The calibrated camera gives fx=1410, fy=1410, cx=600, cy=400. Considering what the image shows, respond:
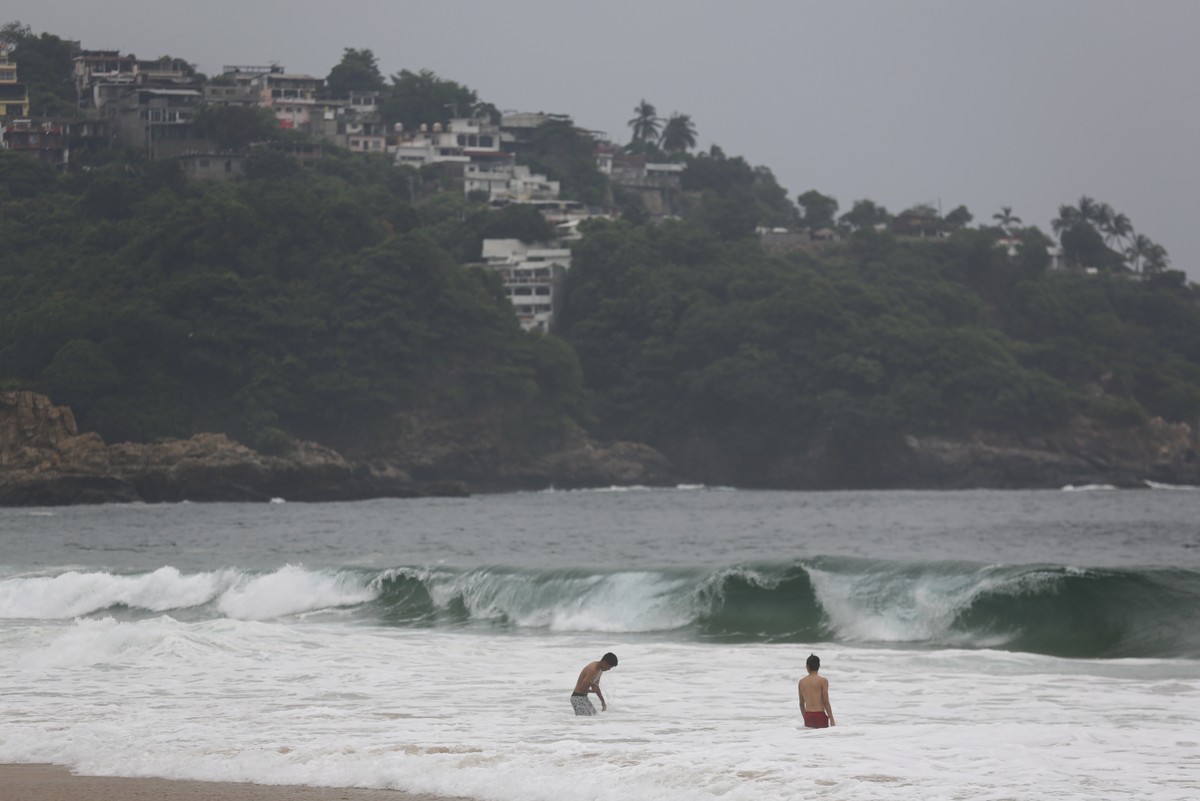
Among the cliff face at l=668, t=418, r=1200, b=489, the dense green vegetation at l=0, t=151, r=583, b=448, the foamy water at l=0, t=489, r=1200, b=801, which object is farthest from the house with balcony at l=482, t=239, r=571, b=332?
the foamy water at l=0, t=489, r=1200, b=801

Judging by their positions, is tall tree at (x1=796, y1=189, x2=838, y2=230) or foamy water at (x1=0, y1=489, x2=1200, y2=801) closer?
foamy water at (x1=0, y1=489, x2=1200, y2=801)

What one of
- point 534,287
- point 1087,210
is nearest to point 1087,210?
point 1087,210

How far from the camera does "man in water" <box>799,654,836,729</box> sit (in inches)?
473

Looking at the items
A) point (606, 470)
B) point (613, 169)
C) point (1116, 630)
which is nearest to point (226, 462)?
point (606, 470)

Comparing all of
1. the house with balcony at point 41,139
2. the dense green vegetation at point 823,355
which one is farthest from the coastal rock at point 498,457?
the house with balcony at point 41,139

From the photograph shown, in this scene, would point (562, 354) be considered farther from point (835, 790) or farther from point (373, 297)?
point (835, 790)

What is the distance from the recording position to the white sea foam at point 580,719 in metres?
10.2

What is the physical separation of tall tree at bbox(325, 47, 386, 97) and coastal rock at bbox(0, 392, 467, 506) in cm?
8443

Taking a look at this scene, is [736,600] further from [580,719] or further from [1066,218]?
[1066,218]

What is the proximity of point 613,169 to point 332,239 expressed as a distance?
68024 millimetres

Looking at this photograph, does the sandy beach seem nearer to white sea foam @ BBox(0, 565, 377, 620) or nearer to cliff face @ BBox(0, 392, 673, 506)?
white sea foam @ BBox(0, 565, 377, 620)

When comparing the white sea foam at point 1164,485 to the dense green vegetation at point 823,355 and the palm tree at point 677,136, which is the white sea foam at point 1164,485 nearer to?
the dense green vegetation at point 823,355

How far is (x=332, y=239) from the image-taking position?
86812mm

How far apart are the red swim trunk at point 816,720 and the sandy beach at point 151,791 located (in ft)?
11.3
